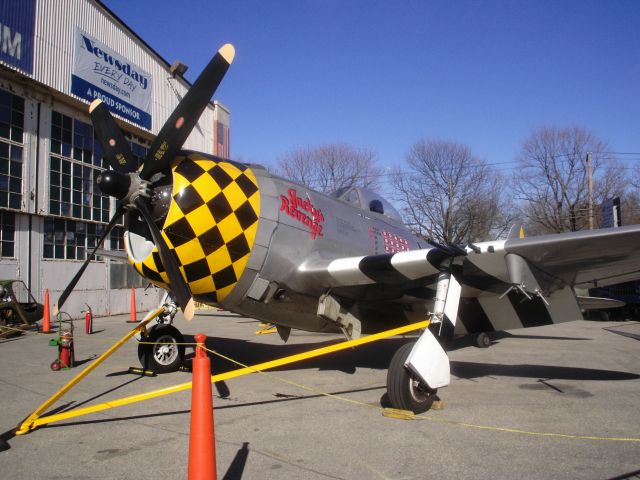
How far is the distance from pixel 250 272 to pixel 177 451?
2153mm

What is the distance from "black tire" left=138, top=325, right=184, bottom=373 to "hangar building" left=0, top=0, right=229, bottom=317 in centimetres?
776

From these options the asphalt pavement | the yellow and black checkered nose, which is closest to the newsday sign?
the asphalt pavement

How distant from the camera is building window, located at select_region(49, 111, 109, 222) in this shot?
56.4 ft

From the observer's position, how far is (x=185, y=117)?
4.98 m

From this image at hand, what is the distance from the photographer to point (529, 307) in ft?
21.0

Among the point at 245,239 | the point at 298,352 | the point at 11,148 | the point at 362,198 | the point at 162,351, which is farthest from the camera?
the point at 11,148

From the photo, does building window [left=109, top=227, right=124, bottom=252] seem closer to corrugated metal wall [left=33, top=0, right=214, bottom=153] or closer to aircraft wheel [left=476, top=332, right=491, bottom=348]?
corrugated metal wall [left=33, top=0, right=214, bottom=153]

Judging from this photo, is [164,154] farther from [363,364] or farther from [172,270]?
[363,364]

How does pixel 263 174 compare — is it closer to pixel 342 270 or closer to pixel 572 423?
pixel 342 270

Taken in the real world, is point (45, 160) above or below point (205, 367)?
above

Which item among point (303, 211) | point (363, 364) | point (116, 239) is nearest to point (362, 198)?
point (303, 211)

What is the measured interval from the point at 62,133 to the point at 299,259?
15.5 metres

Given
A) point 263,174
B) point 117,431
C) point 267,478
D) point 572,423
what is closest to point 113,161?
point 263,174

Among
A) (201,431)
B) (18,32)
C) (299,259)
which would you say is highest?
(18,32)
